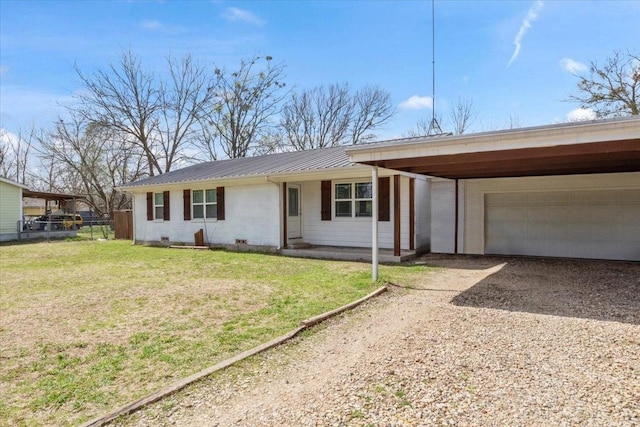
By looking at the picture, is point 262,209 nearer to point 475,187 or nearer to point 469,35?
point 475,187

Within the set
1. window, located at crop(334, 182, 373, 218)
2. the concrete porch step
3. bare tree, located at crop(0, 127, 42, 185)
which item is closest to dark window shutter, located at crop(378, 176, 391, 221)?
window, located at crop(334, 182, 373, 218)

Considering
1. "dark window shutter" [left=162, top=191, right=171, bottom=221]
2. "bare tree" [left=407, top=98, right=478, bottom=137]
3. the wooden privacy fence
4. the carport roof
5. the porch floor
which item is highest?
"bare tree" [left=407, top=98, right=478, bottom=137]

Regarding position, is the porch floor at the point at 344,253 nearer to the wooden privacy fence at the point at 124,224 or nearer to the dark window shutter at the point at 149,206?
the dark window shutter at the point at 149,206

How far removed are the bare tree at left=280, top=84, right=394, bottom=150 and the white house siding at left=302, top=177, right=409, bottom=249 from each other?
56.6 ft

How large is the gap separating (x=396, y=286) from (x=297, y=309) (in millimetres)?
2135

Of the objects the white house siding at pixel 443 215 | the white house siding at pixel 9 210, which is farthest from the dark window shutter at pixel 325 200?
the white house siding at pixel 9 210

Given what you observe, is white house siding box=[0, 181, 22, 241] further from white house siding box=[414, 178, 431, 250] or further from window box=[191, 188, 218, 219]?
white house siding box=[414, 178, 431, 250]

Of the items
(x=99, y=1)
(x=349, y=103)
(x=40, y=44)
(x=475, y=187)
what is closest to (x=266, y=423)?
(x=475, y=187)

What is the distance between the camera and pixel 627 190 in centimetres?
918

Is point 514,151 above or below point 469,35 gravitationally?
below

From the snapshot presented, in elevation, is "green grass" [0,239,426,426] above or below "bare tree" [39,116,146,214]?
below

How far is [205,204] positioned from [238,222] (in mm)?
1925

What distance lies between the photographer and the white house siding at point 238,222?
40.4ft

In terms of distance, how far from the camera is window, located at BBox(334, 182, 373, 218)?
11.5 meters
